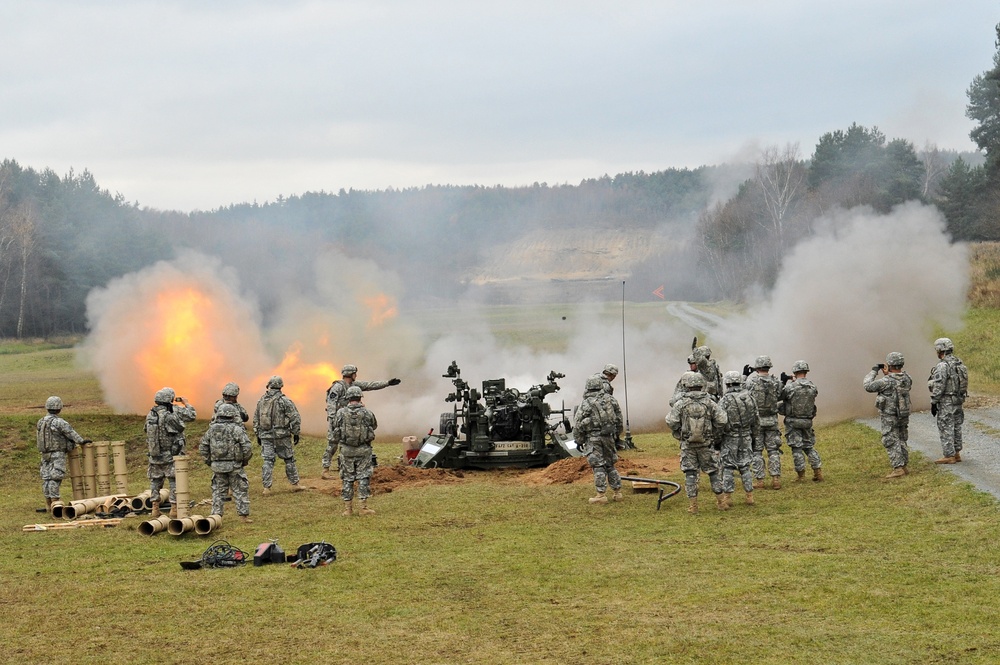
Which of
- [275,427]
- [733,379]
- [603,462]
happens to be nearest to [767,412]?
[733,379]

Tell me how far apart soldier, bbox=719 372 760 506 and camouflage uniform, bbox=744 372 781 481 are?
26.1 inches

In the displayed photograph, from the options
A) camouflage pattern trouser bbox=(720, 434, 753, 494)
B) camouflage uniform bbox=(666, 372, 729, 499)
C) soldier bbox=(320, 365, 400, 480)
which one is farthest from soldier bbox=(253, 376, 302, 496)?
camouflage pattern trouser bbox=(720, 434, 753, 494)

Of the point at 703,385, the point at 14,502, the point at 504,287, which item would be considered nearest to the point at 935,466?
the point at 703,385

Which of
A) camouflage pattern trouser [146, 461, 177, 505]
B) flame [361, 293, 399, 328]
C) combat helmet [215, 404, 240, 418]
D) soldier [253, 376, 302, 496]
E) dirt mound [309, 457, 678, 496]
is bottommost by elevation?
dirt mound [309, 457, 678, 496]

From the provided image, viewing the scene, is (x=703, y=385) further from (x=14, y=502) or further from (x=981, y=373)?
(x=981, y=373)

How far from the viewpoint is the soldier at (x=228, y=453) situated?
60.6ft

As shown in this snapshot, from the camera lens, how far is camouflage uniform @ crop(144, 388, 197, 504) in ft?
65.9

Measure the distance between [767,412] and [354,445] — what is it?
25.2 ft

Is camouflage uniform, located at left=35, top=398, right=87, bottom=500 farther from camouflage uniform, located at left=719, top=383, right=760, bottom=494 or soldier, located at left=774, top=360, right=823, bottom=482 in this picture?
soldier, located at left=774, top=360, right=823, bottom=482

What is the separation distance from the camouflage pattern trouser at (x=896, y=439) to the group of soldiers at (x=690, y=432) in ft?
0.06

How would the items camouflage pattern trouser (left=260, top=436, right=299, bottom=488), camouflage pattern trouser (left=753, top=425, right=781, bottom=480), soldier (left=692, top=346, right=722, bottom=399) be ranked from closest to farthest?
1. camouflage pattern trouser (left=753, top=425, right=781, bottom=480)
2. camouflage pattern trouser (left=260, top=436, right=299, bottom=488)
3. soldier (left=692, top=346, right=722, bottom=399)

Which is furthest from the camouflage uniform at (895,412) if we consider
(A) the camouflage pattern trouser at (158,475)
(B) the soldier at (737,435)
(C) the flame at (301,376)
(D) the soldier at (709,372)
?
(C) the flame at (301,376)

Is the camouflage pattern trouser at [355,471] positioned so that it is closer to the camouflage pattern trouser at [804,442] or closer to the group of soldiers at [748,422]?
the group of soldiers at [748,422]

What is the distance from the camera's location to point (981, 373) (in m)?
38.1
